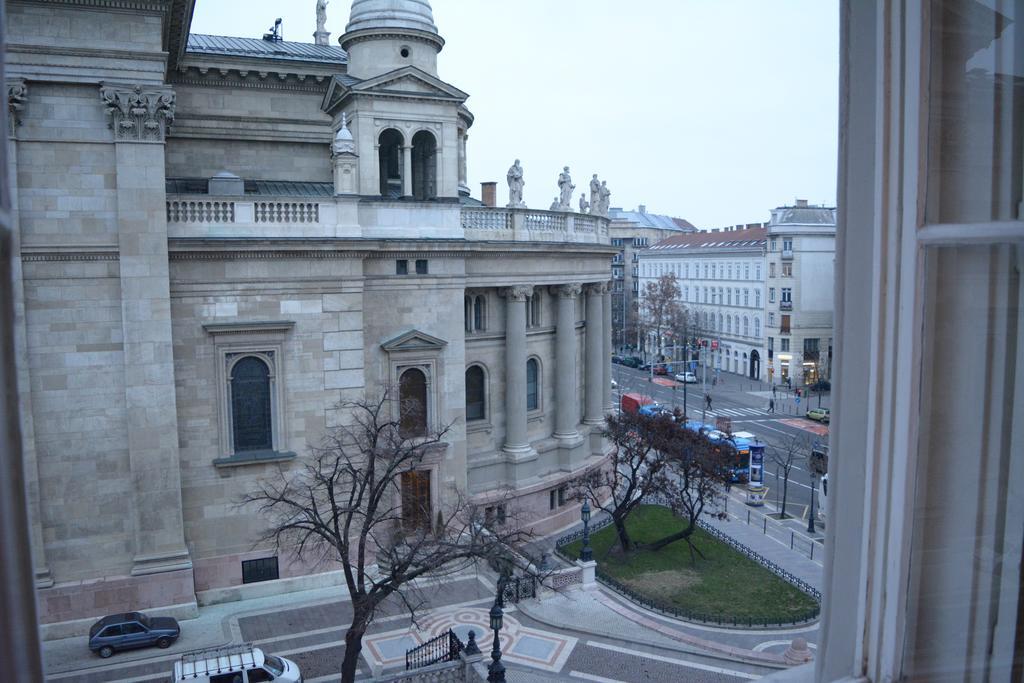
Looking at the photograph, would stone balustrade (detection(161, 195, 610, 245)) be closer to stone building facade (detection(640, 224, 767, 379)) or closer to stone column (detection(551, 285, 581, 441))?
stone column (detection(551, 285, 581, 441))

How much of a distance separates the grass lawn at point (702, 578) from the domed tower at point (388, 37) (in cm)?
1927

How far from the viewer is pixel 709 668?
2214 centimetres

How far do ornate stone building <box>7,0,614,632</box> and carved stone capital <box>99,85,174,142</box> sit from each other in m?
0.05

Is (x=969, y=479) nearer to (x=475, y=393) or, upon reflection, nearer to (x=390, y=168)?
(x=475, y=393)

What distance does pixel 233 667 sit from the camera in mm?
18938

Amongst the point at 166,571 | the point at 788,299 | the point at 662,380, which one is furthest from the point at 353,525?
the point at 662,380

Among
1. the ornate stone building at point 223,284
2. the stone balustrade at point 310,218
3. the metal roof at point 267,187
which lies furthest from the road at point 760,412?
the metal roof at point 267,187

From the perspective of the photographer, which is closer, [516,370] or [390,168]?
[390,168]

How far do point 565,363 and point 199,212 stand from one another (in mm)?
16720

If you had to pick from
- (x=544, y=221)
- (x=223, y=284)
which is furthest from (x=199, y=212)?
(x=544, y=221)

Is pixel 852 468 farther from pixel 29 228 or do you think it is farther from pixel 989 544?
pixel 29 228

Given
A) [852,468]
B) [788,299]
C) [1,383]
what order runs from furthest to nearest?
1. [788,299]
2. [852,468]
3. [1,383]

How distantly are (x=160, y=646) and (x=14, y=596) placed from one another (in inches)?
900

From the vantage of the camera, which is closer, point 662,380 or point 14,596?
point 14,596
